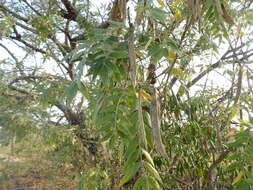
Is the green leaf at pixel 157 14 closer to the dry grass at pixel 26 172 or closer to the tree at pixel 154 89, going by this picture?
the tree at pixel 154 89

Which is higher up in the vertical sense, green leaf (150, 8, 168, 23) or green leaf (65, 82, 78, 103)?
green leaf (150, 8, 168, 23)

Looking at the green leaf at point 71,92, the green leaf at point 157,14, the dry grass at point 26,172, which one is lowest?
the dry grass at point 26,172

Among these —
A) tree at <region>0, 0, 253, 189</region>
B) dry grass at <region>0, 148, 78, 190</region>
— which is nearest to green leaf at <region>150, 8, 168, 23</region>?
tree at <region>0, 0, 253, 189</region>

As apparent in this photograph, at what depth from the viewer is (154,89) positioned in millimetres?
795

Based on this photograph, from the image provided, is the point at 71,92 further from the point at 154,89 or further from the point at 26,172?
the point at 26,172

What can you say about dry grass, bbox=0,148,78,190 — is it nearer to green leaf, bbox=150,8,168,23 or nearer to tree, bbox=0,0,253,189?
A: tree, bbox=0,0,253,189

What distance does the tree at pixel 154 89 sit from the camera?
0.69 meters

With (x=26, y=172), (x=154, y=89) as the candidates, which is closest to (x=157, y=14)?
(x=154, y=89)

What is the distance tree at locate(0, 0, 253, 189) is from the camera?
69 centimetres

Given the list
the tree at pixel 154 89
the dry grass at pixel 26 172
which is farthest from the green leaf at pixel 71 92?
the dry grass at pixel 26 172

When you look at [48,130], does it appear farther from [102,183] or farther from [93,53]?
[93,53]

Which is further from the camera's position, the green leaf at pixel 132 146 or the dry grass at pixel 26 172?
the dry grass at pixel 26 172

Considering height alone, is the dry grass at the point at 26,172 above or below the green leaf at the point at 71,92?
below

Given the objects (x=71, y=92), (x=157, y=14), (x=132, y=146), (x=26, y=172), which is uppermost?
(x=157, y=14)
